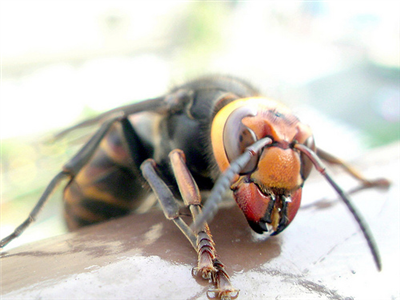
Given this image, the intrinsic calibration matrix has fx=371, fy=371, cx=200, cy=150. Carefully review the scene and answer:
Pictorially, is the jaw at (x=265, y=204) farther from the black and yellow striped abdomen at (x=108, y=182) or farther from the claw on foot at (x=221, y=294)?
the black and yellow striped abdomen at (x=108, y=182)

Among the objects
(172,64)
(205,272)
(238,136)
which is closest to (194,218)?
(205,272)

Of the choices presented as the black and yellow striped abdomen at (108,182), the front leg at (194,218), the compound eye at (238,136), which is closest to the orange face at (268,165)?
the compound eye at (238,136)

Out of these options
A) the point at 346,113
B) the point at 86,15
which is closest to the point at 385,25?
the point at 346,113

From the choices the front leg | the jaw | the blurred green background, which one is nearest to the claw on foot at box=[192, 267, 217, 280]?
the front leg

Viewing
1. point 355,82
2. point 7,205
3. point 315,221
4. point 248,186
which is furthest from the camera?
point 355,82

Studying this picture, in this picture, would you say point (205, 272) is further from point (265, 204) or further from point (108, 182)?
point (108, 182)

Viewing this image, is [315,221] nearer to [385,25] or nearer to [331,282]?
[331,282]
